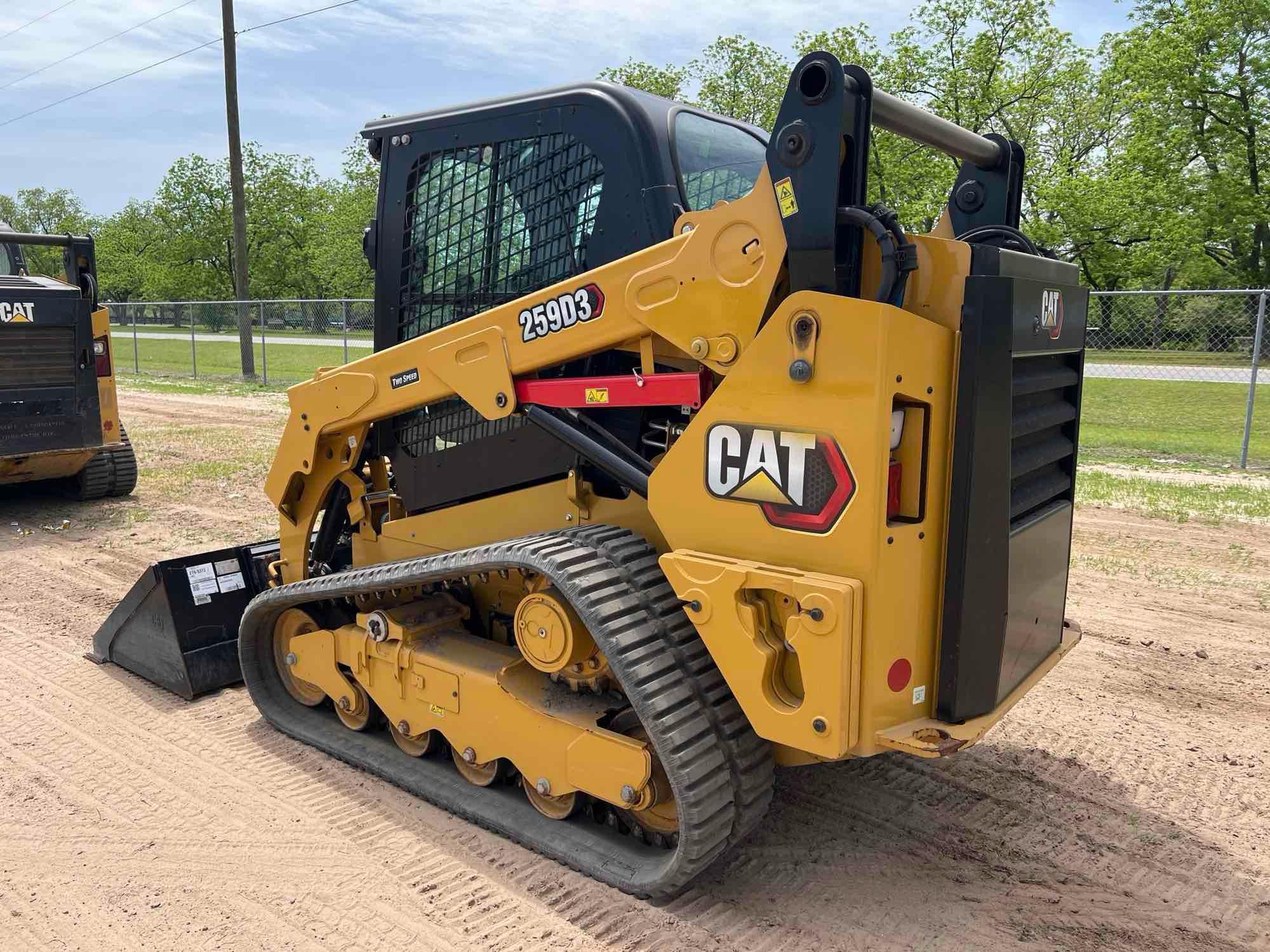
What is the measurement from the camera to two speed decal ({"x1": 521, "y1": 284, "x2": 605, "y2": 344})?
3289mm

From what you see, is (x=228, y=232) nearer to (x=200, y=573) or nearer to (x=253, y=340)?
(x=253, y=340)

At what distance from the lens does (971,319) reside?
8.95 ft

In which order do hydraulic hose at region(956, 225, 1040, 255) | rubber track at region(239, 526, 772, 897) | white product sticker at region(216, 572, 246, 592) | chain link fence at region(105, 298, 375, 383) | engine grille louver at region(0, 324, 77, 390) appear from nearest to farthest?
rubber track at region(239, 526, 772, 897)
hydraulic hose at region(956, 225, 1040, 255)
white product sticker at region(216, 572, 246, 592)
engine grille louver at region(0, 324, 77, 390)
chain link fence at region(105, 298, 375, 383)

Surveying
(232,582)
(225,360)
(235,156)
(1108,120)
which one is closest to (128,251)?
(225,360)

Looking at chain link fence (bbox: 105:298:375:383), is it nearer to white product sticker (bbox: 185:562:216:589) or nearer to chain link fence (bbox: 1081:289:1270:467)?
chain link fence (bbox: 1081:289:1270:467)

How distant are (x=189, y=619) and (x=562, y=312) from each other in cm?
275

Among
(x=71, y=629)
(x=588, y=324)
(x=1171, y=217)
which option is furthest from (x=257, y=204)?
(x=588, y=324)

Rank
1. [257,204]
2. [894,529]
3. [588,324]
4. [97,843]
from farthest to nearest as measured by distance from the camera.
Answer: [257,204], [97,843], [588,324], [894,529]

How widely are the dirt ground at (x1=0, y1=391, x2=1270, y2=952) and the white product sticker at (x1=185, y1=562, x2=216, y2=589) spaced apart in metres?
0.58

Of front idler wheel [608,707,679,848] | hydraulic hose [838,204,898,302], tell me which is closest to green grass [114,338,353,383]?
front idler wheel [608,707,679,848]

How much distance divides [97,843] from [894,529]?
2.95m

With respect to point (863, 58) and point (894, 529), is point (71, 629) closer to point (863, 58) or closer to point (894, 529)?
point (894, 529)

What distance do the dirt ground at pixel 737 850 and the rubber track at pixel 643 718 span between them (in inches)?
4.0

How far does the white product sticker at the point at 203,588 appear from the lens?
489 cm
